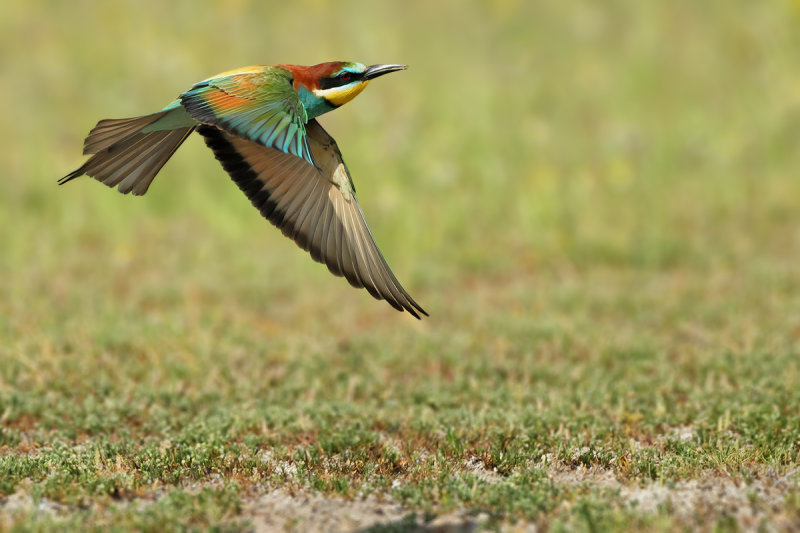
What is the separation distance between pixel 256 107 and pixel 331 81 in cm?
52

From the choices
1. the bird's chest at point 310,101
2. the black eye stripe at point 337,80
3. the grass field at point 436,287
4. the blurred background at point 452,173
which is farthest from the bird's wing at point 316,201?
the blurred background at point 452,173

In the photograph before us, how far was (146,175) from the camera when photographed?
16.0ft

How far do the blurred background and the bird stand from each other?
7.99 feet

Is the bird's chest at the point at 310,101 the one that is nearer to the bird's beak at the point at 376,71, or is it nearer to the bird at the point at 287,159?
the bird at the point at 287,159

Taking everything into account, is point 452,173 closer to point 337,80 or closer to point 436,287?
point 436,287

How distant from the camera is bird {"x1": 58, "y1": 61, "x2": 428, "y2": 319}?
14.6ft

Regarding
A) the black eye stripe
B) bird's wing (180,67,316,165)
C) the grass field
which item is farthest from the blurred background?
the black eye stripe

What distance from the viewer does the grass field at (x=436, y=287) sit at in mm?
4145

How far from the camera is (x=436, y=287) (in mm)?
9461

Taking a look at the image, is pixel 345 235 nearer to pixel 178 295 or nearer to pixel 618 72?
pixel 178 295

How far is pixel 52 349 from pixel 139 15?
28.6 ft

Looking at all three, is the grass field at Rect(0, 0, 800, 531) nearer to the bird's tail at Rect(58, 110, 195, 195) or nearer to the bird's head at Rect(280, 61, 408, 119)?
the bird's tail at Rect(58, 110, 195, 195)

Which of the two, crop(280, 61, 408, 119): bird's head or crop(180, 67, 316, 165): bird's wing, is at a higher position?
crop(280, 61, 408, 119): bird's head

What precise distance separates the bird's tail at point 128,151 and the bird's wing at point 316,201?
0.82ft
